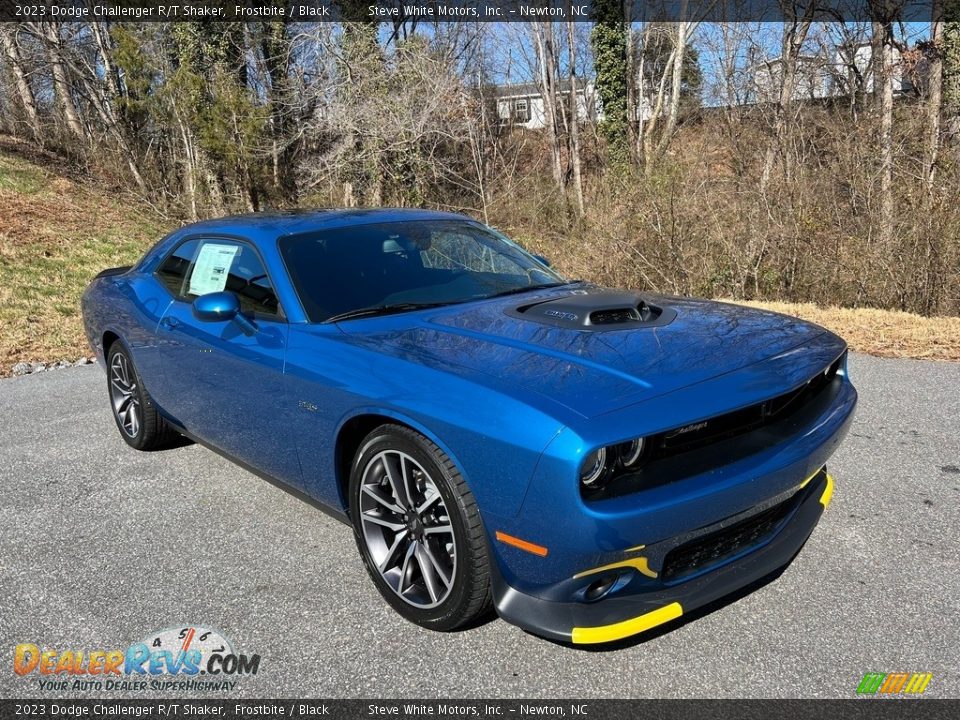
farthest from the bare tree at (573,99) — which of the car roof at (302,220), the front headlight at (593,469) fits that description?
the front headlight at (593,469)

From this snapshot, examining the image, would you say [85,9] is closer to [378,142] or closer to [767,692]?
[378,142]

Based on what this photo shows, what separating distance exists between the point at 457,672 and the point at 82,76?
21.2 meters

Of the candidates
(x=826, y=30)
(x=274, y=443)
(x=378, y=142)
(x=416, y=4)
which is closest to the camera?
(x=274, y=443)

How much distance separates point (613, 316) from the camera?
309 cm

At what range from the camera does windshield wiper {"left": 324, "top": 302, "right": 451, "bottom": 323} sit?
325 centimetres

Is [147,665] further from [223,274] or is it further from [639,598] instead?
[223,274]

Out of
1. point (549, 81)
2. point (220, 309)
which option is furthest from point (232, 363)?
point (549, 81)

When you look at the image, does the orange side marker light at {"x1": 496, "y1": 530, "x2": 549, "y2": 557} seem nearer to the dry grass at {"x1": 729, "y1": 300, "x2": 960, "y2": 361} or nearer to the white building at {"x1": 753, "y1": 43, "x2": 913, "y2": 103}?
the dry grass at {"x1": 729, "y1": 300, "x2": 960, "y2": 361}

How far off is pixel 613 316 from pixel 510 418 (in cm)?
102

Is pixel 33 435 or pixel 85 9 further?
pixel 85 9

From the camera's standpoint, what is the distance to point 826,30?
16.4 m

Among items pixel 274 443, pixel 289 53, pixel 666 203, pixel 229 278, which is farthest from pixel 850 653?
pixel 289 53

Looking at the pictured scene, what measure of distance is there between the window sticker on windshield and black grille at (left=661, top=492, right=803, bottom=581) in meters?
2.66

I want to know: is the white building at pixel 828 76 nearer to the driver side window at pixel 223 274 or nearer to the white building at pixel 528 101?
the white building at pixel 528 101
